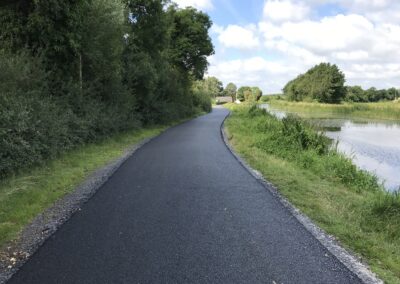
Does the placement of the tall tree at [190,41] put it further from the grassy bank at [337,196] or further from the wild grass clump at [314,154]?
the grassy bank at [337,196]

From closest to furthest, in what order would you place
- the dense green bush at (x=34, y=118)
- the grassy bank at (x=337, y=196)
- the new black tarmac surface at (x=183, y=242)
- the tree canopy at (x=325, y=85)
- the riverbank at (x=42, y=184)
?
the new black tarmac surface at (x=183, y=242), the grassy bank at (x=337, y=196), the riverbank at (x=42, y=184), the dense green bush at (x=34, y=118), the tree canopy at (x=325, y=85)

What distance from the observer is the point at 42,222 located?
658cm

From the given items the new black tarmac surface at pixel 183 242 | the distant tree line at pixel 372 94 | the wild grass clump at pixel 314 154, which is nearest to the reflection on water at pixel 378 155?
the wild grass clump at pixel 314 154

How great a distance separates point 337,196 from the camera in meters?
9.30

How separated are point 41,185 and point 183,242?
4.91m

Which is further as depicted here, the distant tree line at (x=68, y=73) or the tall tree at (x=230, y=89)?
the tall tree at (x=230, y=89)

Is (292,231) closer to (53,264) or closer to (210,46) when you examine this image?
(53,264)

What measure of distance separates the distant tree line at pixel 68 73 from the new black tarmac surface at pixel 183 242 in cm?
300

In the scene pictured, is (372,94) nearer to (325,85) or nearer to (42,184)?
(325,85)

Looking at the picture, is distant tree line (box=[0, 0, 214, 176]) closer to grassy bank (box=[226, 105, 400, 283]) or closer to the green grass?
the green grass

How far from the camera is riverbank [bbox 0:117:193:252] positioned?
22.0 feet

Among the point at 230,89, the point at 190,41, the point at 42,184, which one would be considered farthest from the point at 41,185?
the point at 230,89

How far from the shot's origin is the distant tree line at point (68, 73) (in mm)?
10593

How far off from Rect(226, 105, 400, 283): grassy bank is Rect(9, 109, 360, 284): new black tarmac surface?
589mm
